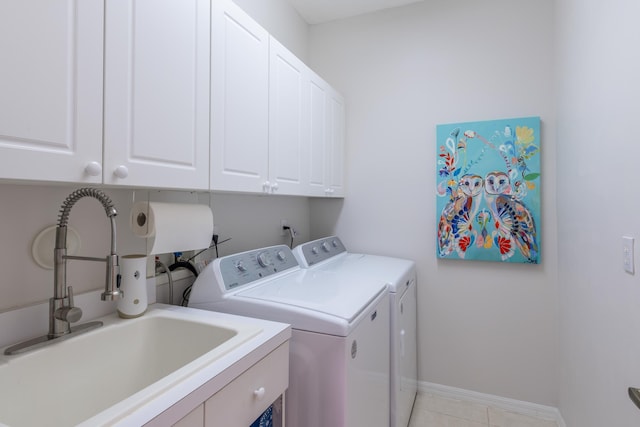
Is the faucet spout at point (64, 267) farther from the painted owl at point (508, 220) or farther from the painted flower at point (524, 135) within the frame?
the painted flower at point (524, 135)

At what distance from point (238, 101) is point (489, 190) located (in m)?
1.70

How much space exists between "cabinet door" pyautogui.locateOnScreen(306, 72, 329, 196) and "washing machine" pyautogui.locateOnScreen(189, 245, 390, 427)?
0.66 meters

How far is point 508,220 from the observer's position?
2203mm

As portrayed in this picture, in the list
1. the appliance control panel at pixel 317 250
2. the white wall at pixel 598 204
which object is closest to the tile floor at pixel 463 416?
the white wall at pixel 598 204

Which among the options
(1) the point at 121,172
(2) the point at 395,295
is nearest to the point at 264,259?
(2) the point at 395,295

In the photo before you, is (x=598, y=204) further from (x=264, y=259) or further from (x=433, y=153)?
(x=264, y=259)

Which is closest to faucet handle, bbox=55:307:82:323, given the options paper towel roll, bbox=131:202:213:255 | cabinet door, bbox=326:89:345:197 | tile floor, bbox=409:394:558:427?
paper towel roll, bbox=131:202:213:255

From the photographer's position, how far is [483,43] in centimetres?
230

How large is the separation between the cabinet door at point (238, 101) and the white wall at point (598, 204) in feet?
4.46

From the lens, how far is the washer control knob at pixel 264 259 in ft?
5.52

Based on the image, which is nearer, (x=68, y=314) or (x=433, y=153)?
(x=68, y=314)

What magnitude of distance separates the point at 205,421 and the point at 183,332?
0.46m

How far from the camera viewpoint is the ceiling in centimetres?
246

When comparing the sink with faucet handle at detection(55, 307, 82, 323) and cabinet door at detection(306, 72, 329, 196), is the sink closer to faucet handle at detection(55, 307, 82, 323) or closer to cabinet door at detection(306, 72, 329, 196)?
faucet handle at detection(55, 307, 82, 323)
